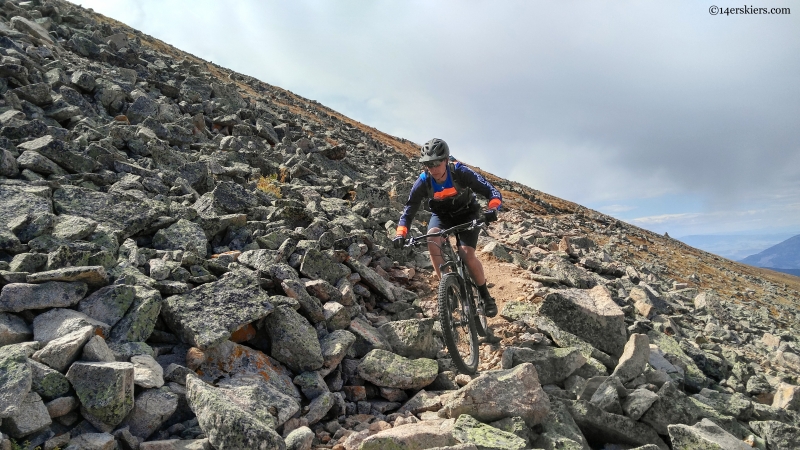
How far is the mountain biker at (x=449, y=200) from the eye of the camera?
669 centimetres

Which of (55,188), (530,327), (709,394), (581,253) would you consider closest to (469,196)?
(530,327)

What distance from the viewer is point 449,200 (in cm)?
687

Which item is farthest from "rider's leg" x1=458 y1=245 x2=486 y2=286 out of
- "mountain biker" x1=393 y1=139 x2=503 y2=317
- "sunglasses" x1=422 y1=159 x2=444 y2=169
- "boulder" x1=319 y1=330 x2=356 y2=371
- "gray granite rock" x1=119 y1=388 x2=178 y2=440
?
"gray granite rock" x1=119 y1=388 x2=178 y2=440

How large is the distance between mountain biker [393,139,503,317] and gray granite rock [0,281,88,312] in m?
3.97

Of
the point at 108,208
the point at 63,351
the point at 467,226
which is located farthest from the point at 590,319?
the point at 108,208

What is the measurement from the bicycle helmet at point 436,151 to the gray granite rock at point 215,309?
3.01 metres

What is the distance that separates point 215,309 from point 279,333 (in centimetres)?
86

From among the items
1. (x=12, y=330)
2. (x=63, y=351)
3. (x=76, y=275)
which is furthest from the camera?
(x=76, y=275)

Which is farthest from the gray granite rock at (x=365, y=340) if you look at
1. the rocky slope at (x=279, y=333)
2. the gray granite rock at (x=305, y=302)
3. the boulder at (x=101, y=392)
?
the boulder at (x=101, y=392)

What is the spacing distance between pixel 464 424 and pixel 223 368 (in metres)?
2.88

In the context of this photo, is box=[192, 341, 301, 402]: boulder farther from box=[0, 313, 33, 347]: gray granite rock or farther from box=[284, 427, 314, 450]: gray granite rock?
box=[0, 313, 33, 347]: gray granite rock

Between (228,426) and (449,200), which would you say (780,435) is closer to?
(449,200)

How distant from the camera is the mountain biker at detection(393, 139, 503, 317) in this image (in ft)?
21.9

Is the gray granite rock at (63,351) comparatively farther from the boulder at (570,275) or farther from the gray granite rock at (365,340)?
the boulder at (570,275)
